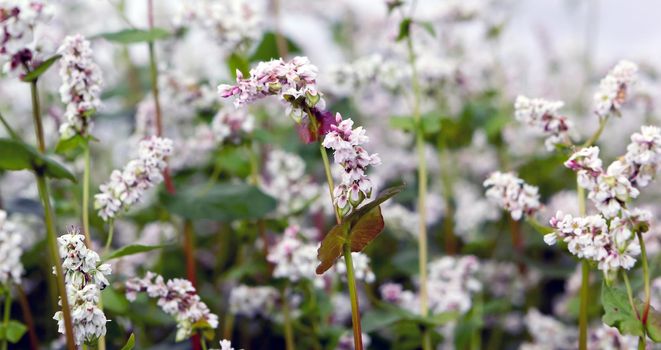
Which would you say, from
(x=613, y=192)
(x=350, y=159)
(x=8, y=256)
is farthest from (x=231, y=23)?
(x=613, y=192)

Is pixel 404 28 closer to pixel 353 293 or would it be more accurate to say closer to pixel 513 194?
pixel 513 194

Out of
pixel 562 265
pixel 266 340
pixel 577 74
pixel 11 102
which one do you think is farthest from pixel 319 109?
pixel 577 74

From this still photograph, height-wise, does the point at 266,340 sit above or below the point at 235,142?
below

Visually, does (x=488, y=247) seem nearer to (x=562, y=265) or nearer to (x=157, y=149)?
(x=562, y=265)

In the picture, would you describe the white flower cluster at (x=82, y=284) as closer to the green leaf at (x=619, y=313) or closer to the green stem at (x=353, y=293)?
the green stem at (x=353, y=293)

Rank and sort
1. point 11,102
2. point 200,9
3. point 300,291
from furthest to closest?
point 11,102 < point 200,9 < point 300,291

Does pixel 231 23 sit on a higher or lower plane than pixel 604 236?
A: higher

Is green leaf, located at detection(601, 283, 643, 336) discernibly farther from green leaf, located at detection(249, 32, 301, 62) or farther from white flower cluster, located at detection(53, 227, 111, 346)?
green leaf, located at detection(249, 32, 301, 62)
